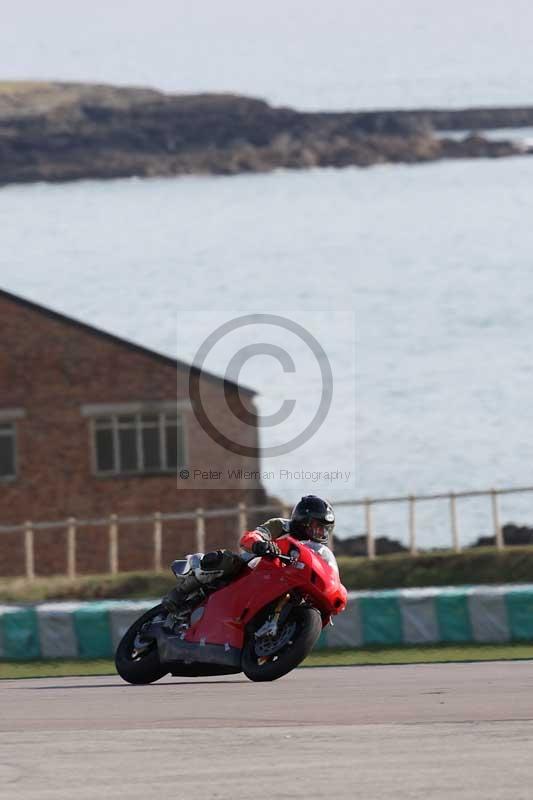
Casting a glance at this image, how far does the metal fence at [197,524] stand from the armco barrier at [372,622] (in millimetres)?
13630

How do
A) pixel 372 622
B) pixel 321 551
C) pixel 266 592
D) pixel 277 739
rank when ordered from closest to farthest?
pixel 277 739 < pixel 266 592 < pixel 321 551 < pixel 372 622

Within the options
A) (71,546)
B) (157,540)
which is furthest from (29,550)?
(157,540)

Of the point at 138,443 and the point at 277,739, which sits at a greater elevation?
the point at 138,443

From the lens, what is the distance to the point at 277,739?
39.9ft

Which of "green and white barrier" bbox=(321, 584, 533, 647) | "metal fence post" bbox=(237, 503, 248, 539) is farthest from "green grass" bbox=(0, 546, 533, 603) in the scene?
"green and white barrier" bbox=(321, 584, 533, 647)

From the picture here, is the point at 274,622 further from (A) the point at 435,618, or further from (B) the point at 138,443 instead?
(B) the point at 138,443

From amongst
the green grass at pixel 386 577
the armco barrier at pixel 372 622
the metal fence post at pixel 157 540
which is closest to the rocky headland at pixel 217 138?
the metal fence post at pixel 157 540

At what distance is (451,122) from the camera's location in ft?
570

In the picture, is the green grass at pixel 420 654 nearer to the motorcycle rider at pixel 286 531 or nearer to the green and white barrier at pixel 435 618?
the green and white barrier at pixel 435 618

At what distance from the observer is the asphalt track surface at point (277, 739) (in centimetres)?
1055

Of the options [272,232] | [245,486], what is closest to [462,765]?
[245,486]

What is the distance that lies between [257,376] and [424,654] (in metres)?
62.4

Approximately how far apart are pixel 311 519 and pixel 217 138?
550 ft

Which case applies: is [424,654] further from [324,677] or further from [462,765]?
[462,765]
